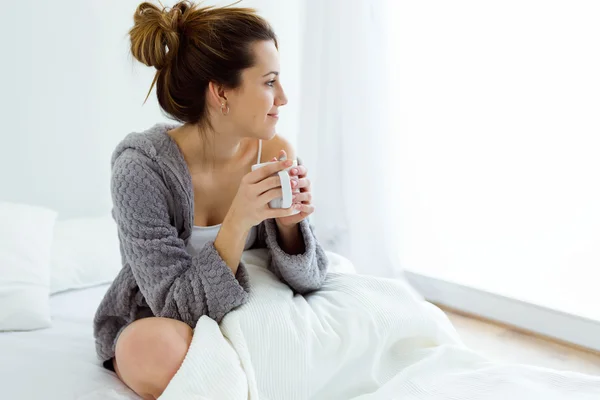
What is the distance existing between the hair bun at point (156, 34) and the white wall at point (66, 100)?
658 millimetres

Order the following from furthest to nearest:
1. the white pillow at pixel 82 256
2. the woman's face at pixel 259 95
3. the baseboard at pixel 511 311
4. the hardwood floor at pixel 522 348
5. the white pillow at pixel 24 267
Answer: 1. the baseboard at pixel 511 311
2. the hardwood floor at pixel 522 348
3. the white pillow at pixel 82 256
4. the white pillow at pixel 24 267
5. the woman's face at pixel 259 95

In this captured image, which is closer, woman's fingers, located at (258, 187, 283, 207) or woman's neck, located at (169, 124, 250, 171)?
woman's fingers, located at (258, 187, 283, 207)

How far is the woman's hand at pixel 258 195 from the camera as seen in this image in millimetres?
1319

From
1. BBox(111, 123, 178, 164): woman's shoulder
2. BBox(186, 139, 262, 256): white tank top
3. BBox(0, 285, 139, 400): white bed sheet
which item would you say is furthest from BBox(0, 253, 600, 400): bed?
BBox(111, 123, 178, 164): woman's shoulder

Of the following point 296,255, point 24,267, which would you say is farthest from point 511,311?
point 24,267

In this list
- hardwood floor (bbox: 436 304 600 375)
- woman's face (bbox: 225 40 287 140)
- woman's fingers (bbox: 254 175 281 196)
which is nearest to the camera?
woman's fingers (bbox: 254 175 281 196)

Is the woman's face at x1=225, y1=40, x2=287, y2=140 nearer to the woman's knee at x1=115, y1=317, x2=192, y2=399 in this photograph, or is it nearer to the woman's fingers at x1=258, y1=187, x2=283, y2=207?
the woman's fingers at x1=258, y1=187, x2=283, y2=207

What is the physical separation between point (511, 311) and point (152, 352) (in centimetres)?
153

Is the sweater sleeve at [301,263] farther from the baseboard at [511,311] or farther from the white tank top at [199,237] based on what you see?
the baseboard at [511,311]

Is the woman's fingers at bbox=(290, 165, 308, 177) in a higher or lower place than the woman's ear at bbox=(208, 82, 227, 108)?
lower

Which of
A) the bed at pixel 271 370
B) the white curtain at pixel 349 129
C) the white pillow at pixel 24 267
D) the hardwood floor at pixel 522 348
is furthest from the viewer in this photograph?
the white curtain at pixel 349 129

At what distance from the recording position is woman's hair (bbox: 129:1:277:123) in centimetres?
139

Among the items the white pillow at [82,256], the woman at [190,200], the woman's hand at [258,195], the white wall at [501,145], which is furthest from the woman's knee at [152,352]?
the white wall at [501,145]

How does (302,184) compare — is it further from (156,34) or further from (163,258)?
(156,34)
